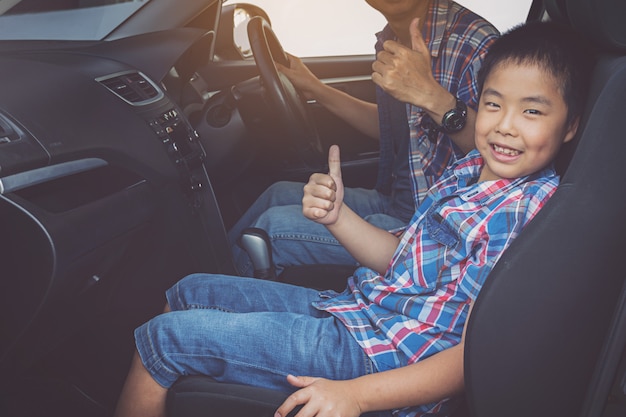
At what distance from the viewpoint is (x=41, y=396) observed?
1.33 m

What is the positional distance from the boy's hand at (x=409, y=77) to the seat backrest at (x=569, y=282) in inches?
14.7

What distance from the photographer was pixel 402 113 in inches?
64.7

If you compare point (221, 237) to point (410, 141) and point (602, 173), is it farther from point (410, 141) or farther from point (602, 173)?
point (602, 173)

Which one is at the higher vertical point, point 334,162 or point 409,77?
point 409,77

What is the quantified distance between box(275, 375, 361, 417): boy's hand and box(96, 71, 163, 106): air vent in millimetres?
766

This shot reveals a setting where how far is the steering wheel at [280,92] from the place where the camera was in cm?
156

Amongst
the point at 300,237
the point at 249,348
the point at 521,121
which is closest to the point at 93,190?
the point at 249,348

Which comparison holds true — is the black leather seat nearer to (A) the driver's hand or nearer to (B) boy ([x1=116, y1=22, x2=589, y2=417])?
(B) boy ([x1=116, y1=22, x2=589, y2=417])

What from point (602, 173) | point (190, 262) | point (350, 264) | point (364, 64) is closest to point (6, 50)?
point (190, 262)

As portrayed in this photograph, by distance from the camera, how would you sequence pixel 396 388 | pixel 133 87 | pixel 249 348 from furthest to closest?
pixel 133 87 < pixel 249 348 < pixel 396 388

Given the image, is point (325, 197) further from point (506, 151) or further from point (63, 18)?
point (63, 18)

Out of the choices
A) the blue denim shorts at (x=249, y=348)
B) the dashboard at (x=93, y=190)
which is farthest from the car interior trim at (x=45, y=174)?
the blue denim shorts at (x=249, y=348)

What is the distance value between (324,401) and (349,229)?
17.0 inches

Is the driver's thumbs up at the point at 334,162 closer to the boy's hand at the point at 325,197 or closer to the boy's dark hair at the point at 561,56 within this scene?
the boy's hand at the point at 325,197
